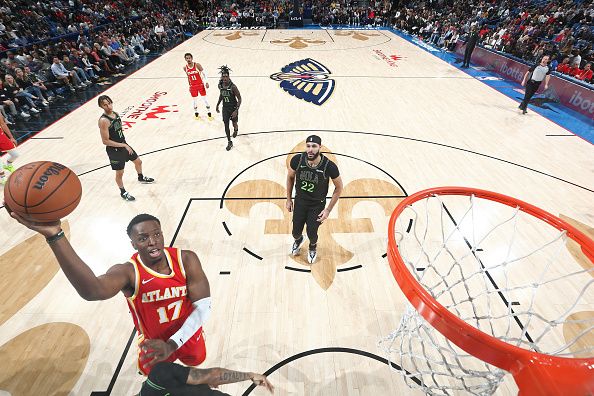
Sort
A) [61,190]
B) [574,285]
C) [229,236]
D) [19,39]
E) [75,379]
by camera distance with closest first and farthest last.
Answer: [61,190] → [75,379] → [574,285] → [229,236] → [19,39]

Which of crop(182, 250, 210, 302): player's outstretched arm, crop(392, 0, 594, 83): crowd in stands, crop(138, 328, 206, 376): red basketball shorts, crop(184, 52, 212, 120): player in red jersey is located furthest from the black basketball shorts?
crop(392, 0, 594, 83): crowd in stands

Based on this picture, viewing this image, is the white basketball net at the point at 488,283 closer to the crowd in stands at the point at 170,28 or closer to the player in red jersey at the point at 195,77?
the player in red jersey at the point at 195,77

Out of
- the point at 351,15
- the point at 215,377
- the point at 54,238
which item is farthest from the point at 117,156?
the point at 351,15

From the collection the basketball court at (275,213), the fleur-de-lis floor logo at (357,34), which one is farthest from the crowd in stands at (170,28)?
the fleur-de-lis floor logo at (357,34)

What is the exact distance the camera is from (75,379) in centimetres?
329

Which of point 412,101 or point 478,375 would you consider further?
point 412,101

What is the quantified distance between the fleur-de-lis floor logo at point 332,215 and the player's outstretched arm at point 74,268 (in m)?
2.77

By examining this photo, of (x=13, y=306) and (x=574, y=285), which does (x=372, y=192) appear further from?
(x=13, y=306)

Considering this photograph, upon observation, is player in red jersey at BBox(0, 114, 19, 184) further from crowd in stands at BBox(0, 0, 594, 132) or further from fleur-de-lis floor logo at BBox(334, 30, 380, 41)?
fleur-de-lis floor logo at BBox(334, 30, 380, 41)

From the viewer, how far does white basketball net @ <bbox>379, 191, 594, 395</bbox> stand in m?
3.28

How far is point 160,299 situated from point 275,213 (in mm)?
3411

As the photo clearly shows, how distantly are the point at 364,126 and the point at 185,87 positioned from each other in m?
6.81

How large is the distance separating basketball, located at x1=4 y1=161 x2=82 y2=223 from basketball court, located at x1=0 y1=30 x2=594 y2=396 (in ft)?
7.17

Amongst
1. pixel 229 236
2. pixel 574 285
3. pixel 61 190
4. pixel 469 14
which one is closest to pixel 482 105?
pixel 574 285
